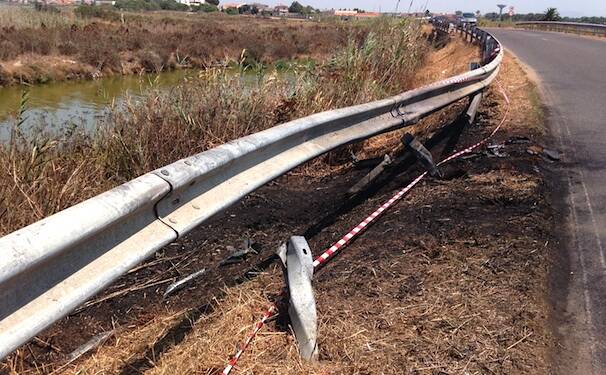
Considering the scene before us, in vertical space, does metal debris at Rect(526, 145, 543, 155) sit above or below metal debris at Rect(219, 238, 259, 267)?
above

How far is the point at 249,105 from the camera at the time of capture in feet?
22.7

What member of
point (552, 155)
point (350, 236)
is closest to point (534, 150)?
point (552, 155)

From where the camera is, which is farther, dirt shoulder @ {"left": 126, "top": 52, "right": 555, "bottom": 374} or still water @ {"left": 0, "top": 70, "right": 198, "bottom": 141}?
still water @ {"left": 0, "top": 70, "right": 198, "bottom": 141}

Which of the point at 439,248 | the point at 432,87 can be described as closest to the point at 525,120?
the point at 432,87

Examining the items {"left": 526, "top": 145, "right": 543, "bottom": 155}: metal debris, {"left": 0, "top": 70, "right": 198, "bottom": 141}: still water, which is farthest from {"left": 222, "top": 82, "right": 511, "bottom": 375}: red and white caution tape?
{"left": 0, "top": 70, "right": 198, "bottom": 141}: still water

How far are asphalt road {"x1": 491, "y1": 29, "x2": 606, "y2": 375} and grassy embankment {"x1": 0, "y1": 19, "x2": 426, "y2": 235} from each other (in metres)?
2.71

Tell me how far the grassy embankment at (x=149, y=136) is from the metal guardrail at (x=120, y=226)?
2397 millimetres

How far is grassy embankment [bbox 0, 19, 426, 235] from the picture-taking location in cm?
518

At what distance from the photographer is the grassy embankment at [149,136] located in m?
5.18

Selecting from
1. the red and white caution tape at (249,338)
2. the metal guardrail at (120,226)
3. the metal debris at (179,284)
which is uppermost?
the metal guardrail at (120,226)

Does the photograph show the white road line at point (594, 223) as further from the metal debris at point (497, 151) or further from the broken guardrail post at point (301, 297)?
the broken guardrail post at point (301, 297)

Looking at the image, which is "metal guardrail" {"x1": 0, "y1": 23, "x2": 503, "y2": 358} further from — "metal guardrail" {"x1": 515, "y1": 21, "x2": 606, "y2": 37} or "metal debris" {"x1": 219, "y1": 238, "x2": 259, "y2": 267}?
"metal guardrail" {"x1": 515, "y1": 21, "x2": 606, "y2": 37}

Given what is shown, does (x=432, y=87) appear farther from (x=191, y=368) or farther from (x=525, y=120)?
(x=191, y=368)

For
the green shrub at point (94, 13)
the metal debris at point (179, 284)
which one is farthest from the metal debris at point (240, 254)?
the green shrub at point (94, 13)
